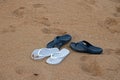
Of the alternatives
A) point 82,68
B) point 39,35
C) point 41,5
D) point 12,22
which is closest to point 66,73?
point 82,68

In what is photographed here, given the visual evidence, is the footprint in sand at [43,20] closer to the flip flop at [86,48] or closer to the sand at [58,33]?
the sand at [58,33]

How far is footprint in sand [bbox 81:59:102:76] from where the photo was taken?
2.18m

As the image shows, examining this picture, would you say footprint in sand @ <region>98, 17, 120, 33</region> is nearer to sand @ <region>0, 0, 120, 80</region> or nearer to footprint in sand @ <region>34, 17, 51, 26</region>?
sand @ <region>0, 0, 120, 80</region>

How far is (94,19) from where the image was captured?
2953mm

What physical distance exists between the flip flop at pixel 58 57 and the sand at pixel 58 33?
0.04 meters

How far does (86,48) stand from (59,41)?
0.86 feet

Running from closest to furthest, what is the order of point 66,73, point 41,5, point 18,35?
point 66,73 → point 18,35 → point 41,5

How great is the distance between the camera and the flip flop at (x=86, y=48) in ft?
7.89

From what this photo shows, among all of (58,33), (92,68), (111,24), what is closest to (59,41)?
(58,33)

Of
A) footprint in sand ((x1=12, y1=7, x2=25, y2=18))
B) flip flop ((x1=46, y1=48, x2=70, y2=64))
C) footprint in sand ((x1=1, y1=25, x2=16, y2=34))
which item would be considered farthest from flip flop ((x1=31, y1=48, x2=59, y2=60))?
footprint in sand ((x1=12, y1=7, x2=25, y2=18))

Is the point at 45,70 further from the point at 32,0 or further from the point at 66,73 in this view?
the point at 32,0

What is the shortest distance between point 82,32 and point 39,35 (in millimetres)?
428

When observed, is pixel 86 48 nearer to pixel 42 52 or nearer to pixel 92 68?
pixel 92 68

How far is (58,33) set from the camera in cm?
268
